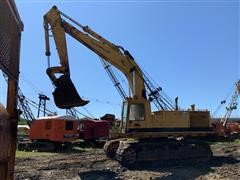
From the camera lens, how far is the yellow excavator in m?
16.6

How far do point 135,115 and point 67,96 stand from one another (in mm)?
3192

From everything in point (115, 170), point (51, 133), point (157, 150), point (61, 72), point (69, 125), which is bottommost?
point (115, 170)

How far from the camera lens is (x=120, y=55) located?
1833 cm

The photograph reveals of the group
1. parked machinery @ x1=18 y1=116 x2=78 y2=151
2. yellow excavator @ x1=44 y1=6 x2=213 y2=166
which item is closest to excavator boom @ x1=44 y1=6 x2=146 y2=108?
yellow excavator @ x1=44 y1=6 x2=213 y2=166

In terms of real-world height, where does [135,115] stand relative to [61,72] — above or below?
below

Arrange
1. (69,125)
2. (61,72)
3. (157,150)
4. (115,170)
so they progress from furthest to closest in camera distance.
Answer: (69,125)
(157,150)
(61,72)
(115,170)

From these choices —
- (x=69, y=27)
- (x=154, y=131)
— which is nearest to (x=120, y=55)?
(x=69, y=27)

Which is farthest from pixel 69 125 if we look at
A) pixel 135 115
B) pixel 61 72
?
pixel 135 115

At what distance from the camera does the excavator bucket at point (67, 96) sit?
51.4 ft

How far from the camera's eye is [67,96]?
51.7ft

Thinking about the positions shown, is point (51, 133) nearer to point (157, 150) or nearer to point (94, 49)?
point (94, 49)

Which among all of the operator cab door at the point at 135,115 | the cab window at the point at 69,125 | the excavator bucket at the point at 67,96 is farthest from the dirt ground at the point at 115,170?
the cab window at the point at 69,125

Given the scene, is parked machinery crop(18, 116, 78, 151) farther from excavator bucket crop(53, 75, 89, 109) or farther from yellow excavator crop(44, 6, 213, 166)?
excavator bucket crop(53, 75, 89, 109)

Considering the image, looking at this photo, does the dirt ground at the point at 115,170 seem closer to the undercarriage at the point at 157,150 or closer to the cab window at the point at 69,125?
the undercarriage at the point at 157,150
